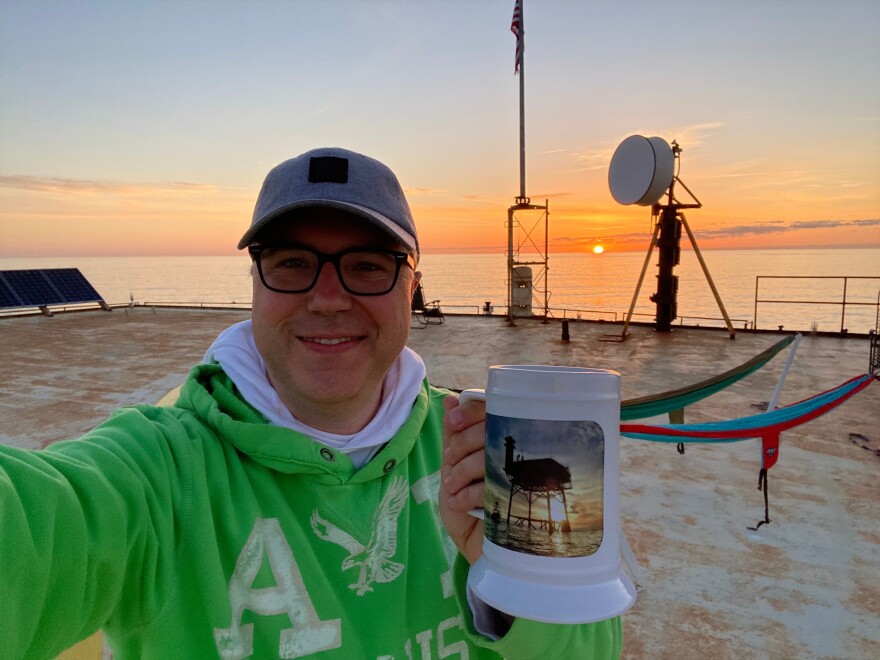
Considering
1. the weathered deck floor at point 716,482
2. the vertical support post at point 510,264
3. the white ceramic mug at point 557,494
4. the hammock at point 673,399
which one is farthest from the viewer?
the vertical support post at point 510,264

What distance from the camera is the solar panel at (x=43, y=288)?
1672cm

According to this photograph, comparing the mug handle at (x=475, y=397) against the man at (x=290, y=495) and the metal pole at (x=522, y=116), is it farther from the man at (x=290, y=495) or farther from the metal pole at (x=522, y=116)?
the metal pole at (x=522, y=116)

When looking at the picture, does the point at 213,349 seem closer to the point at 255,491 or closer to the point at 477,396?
Answer: the point at 255,491

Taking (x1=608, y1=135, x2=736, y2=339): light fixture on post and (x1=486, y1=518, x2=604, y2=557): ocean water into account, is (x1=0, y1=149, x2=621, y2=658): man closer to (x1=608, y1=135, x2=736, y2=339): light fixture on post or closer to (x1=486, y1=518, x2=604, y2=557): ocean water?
(x1=486, y1=518, x2=604, y2=557): ocean water

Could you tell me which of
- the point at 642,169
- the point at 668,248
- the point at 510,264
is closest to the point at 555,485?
the point at 642,169

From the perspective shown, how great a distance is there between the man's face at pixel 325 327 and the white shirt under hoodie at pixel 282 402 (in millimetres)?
45

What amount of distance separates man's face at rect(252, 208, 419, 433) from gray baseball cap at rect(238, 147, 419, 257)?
0.05 metres

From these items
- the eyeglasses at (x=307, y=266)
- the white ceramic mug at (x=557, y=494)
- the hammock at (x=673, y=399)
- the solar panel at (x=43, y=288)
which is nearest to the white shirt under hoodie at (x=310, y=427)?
the eyeglasses at (x=307, y=266)

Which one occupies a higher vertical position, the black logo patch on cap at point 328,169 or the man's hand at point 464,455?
the black logo patch on cap at point 328,169

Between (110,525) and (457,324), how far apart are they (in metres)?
13.4

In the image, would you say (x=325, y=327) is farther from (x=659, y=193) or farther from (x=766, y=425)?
(x=659, y=193)

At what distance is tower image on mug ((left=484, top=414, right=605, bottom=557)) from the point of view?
80 centimetres

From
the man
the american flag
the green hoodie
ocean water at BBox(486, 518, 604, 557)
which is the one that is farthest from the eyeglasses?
the american flag

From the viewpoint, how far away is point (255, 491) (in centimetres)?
122
